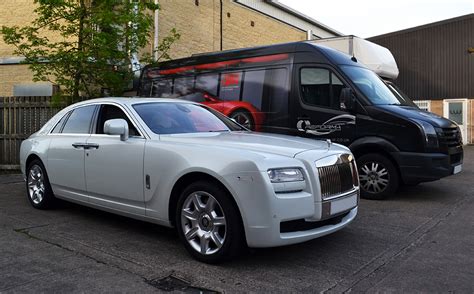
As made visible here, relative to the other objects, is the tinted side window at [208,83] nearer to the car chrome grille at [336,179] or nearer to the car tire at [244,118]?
the car tire at [244,118]

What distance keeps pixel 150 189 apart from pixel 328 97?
13.4ft

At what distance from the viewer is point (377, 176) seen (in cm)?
742

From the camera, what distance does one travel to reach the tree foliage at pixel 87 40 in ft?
30.5

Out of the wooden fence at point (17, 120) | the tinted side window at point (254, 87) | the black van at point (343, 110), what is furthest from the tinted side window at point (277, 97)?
the wooden fence at point (17, 120)

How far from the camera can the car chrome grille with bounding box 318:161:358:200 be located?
4207mm

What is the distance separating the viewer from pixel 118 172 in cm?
504

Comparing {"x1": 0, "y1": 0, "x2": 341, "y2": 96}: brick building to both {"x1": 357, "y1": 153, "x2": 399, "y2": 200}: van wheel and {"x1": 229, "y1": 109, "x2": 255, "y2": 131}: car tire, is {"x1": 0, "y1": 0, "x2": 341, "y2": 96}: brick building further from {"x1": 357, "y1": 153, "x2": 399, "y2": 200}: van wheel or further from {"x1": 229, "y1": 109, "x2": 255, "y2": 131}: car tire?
{"x1": 357, "y1": 153, "x2": 399, "y2": 200}: van wheel

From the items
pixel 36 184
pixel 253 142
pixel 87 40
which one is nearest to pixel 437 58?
pixel 87 40

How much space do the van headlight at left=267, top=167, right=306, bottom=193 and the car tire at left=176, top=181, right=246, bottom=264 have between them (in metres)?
0.44

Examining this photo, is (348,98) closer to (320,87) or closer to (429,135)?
(320,87)

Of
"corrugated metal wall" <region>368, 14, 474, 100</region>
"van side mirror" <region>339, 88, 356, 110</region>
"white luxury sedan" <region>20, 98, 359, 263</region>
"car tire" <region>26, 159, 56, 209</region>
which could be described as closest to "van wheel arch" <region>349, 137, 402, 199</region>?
"van side mirror" <region>339, 88, 356, 110</region>

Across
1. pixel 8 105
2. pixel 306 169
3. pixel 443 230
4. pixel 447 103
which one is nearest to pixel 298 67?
pixel 443 230

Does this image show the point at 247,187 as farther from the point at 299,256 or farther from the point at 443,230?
the point at 443,230

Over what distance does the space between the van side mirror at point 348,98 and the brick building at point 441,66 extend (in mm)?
15409
